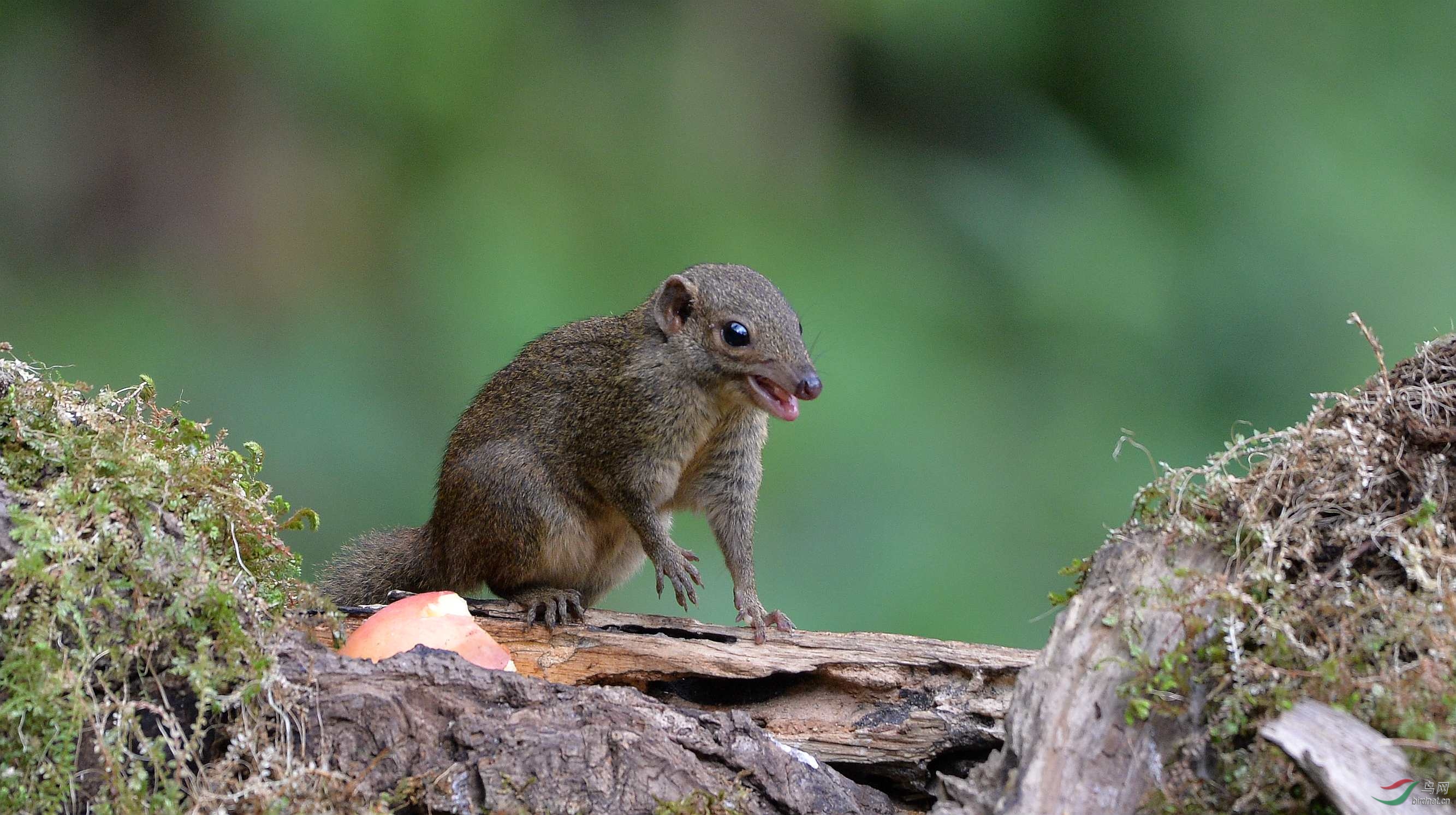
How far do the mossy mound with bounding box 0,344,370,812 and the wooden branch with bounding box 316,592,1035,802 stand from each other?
2.29ft

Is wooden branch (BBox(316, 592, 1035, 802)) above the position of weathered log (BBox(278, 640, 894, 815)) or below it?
above

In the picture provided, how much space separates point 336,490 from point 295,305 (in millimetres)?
1153

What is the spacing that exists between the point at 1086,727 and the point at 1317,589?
565mm

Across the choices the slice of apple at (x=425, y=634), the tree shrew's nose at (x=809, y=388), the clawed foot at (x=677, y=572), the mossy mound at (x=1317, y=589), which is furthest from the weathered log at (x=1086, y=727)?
the clawed foot at (x=677, y=572)

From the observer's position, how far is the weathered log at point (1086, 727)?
216cm

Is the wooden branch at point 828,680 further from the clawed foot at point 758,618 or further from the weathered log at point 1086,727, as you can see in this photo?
the weathered log at point 1086,727

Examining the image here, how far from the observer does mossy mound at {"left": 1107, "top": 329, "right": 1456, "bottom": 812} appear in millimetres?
2051

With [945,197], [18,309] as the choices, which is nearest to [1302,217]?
[945,197]

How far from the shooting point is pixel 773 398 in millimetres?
4215

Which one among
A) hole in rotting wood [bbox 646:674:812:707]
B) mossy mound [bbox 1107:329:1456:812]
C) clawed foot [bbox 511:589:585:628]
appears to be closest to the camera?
mossy mound [bbox 1107:329:1456:812]

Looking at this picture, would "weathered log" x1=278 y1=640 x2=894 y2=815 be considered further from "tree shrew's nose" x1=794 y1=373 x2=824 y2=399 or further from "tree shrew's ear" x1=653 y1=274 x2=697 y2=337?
"tree shrew's ear" x1=653 y1=274 x2=697 y2=337

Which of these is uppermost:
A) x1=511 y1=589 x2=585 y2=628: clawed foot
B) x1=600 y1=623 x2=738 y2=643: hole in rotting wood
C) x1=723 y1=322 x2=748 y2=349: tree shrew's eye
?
x1=723 y1=322 x2=748 y2=349: tree shrew's eye

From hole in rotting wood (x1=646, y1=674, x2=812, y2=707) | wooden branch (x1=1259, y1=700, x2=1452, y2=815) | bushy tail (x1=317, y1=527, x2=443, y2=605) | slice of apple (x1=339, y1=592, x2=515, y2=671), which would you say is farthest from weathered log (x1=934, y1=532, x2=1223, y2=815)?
bushy tail (x1=317, y1=527, x2=443, y2=605)

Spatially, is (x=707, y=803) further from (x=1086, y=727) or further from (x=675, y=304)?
(x=675, y=304)
